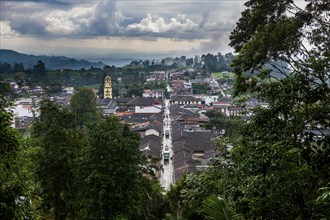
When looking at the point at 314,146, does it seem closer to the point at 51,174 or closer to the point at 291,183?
the point at 291,183

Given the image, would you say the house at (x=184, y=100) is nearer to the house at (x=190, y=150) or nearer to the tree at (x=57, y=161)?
the house at (x=190, y=150)

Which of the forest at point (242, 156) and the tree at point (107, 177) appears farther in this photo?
the tree at point (107, 177)

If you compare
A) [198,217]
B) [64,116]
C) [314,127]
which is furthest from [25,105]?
[314,127]

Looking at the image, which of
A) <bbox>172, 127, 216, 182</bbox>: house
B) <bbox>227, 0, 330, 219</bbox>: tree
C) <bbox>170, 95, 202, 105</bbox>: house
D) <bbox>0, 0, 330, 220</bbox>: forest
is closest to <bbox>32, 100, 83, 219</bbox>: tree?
<bbox>0, 0, 330, 220</bbox>: forest

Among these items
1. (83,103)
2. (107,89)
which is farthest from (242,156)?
(107,89)

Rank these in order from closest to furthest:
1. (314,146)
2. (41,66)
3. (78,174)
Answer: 1. (314,146)
2. (78,174)
3. (41,66)

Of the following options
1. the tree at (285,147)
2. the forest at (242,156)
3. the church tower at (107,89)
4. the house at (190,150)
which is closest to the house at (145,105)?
the church tower at (107,89)

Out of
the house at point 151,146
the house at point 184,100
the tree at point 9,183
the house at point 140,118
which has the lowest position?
the house at point 151,146
